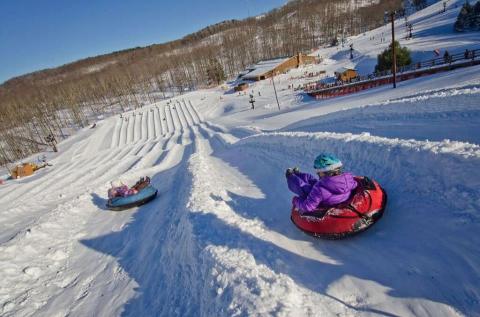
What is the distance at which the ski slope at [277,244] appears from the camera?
14.0 ft

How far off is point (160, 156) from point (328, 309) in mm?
26515

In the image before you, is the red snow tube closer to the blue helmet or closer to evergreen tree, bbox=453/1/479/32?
the blue helmet

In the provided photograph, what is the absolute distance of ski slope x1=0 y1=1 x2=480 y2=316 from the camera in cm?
425

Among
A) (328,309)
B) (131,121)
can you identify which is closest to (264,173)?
(328,309)

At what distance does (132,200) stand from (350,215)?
402 inches

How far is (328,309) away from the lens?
4129mm

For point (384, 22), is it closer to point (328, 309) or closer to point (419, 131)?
point (419, 131)

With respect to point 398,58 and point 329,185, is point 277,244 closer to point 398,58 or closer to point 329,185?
point 329,185

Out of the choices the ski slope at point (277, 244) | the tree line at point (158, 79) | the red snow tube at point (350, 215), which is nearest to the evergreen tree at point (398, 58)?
the ski slope at point (277, 244)

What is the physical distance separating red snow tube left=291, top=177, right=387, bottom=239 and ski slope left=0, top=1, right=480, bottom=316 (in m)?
0.26

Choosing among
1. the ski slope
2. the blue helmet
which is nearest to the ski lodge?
the ski slope

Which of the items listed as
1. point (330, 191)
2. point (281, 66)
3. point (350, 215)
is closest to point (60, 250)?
point (330, 191)

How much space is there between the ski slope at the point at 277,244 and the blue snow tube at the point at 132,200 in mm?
329

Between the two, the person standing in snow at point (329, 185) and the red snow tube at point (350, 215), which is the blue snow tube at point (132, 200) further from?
the red snow tube at point (350, 215)
